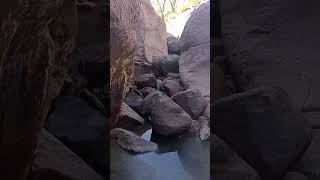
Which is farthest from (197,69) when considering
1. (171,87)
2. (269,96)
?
(269,96)

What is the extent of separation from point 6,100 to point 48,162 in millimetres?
571

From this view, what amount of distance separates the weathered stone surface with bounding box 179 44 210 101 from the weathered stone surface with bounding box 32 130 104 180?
3840 mm

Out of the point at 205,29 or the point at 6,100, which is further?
the point at 205,29

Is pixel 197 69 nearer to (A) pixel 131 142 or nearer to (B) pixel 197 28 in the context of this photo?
(B) pixel 197 28

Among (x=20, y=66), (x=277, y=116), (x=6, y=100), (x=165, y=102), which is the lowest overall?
(x=165, y=102)

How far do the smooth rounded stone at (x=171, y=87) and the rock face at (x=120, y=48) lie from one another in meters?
1.53

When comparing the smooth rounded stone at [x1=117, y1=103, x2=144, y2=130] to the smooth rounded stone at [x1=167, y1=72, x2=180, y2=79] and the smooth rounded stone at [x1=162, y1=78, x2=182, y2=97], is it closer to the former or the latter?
the smooth rounded stone at [x1=162, y1=78, x2=182, y2=97]

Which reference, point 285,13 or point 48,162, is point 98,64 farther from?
point 285,13

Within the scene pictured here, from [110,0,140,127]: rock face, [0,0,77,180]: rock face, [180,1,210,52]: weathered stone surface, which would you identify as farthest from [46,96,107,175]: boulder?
[180,1,210,52]: weathered stone surface

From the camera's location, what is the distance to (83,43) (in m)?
2.23

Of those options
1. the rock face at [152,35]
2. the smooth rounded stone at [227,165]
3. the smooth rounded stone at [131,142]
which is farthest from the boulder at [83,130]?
the rock face at [152,35]

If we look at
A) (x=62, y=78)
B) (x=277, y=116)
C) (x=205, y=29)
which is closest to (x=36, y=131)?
(x=62, y=78)

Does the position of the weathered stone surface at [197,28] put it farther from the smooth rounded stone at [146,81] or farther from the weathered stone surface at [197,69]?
the smooth rounded stone at [146,81]

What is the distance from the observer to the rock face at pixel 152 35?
22.4ft
